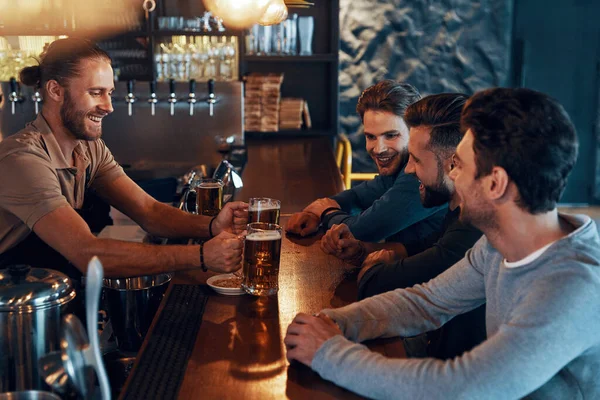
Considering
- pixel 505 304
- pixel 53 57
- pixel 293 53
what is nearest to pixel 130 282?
pixel 53 57

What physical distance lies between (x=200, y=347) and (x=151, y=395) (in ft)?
0.86

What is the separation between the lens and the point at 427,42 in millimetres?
7184

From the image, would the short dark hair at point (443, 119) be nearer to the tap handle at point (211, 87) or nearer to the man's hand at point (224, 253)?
the man's hand at point (224, 253)

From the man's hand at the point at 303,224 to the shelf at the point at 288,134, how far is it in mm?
3534

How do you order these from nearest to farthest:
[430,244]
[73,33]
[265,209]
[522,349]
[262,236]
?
[522,349]
[262,236]
[265,209]
[430,244]
[73,33]

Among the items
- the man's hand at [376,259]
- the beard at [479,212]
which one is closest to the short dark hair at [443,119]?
the man's hand at [376,259]

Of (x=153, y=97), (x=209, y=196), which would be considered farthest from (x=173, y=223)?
(x=153, y=97)

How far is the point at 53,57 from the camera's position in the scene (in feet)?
9.31

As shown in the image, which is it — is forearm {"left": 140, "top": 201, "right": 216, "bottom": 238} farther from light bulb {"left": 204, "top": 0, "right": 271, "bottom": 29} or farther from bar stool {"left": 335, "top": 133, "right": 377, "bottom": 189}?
bar stool {"left": 335, "top": 133, "right": 377, "bottom": 189}

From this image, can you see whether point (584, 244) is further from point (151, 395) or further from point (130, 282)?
point (130, 282)

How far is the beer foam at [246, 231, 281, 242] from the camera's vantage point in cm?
203

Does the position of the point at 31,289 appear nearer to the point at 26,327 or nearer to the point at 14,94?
the point at 26,327

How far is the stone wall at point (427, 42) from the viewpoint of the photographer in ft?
23.4

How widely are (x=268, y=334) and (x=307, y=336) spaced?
20 cm
